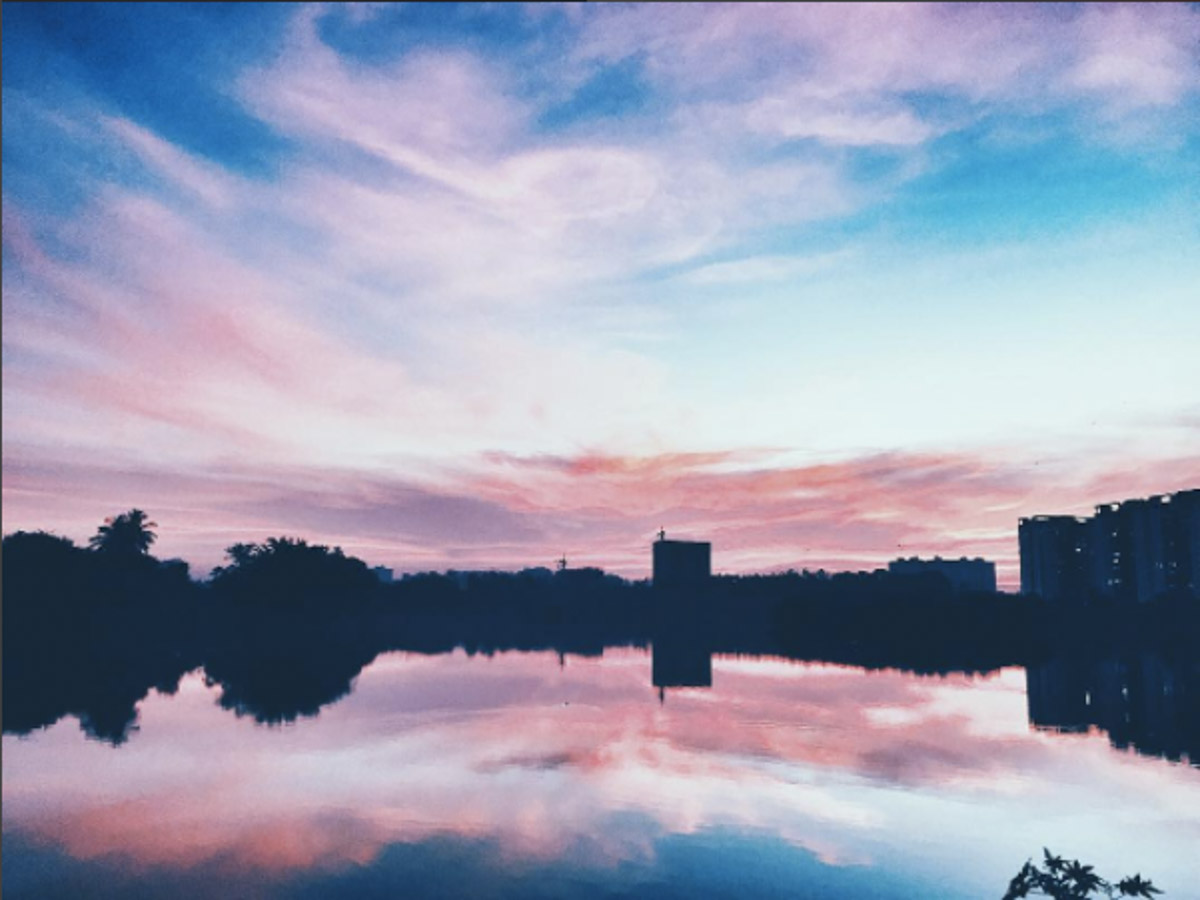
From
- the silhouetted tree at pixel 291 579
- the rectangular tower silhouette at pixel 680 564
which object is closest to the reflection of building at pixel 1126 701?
the silhouetted tree at pixel 291 579

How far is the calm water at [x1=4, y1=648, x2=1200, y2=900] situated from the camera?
1780 centimetres

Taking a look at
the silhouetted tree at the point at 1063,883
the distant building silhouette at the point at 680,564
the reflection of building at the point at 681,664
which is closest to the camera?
the silhouetted tree at the point at 1063,883

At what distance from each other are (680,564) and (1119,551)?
8114 centimetres

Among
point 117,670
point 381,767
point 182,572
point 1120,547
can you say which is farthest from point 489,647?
point 1120,547

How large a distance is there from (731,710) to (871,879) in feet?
74.8

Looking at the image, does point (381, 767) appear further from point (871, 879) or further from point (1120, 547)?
point (1120, 547)

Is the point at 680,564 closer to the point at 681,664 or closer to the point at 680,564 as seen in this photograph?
the point at 680,564

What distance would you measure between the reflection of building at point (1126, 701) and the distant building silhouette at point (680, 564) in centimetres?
10907

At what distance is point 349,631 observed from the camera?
105125 mm

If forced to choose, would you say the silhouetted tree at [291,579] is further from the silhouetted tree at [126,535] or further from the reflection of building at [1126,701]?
the reflection of building at [1126,701]

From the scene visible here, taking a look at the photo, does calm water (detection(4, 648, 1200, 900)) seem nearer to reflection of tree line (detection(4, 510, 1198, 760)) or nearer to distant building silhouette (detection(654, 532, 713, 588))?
reflection of tree line (detection(4, 510, 1198, 760))

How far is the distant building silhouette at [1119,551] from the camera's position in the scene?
99.1m

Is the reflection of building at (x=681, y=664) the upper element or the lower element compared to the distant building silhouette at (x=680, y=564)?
lower

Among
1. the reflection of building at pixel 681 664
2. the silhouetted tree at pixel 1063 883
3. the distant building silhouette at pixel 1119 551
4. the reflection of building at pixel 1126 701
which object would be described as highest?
the distant building silhouette at pixel 1119 551
